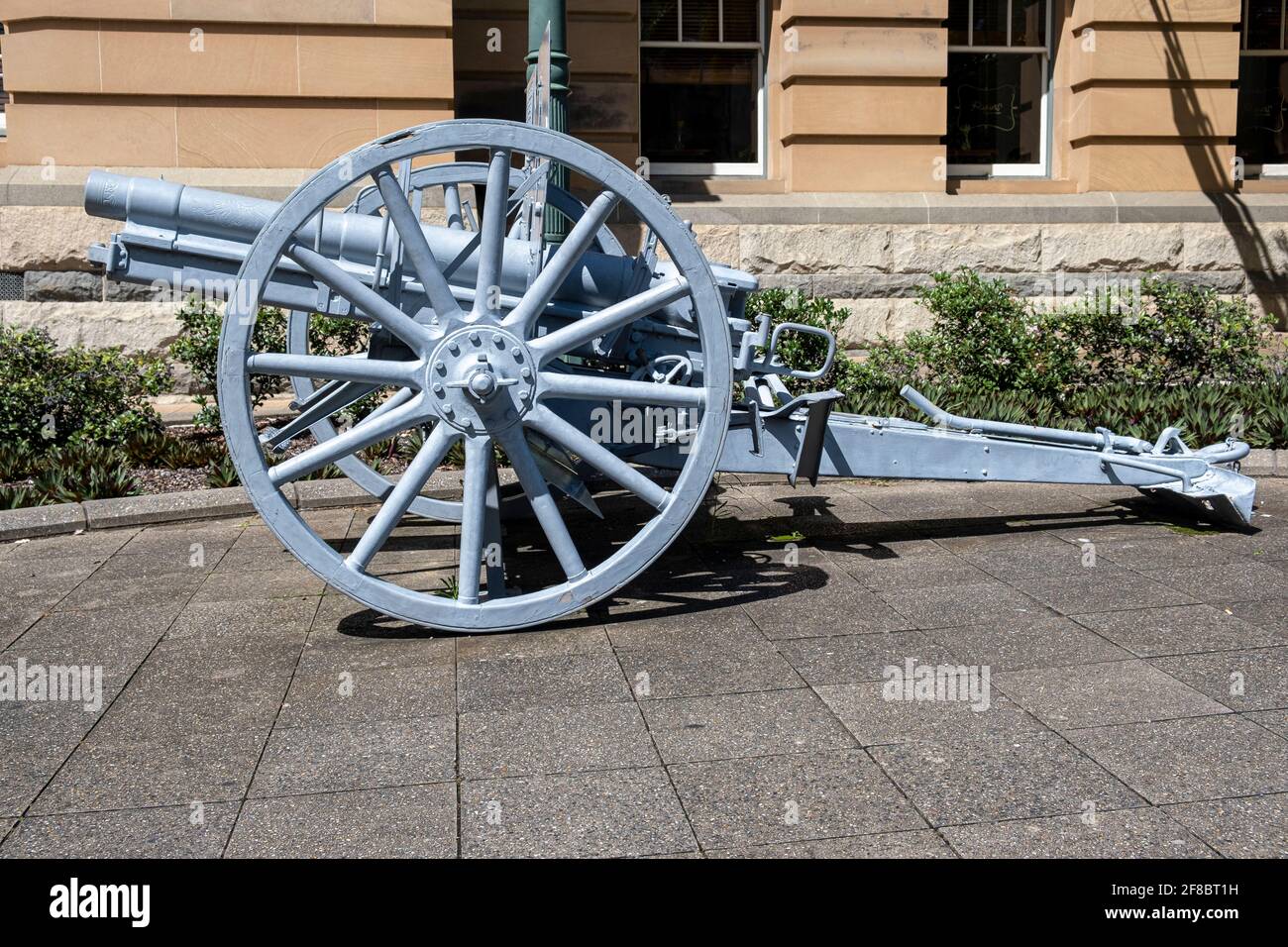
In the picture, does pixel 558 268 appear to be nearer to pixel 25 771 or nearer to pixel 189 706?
pixel 189 706

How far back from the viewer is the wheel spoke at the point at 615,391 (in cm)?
462

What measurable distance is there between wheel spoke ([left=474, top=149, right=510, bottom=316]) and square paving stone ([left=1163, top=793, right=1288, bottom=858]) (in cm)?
267

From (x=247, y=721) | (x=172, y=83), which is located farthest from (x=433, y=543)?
(x=172, y=83)

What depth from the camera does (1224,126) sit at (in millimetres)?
11016

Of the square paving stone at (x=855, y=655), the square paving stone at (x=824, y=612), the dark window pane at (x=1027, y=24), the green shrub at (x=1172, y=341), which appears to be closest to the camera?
the square paving stone at (x=855, y=655)

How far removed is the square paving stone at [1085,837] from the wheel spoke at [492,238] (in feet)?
7.88

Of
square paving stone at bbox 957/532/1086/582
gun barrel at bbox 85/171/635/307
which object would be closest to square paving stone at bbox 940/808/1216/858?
square paving stone at bbox 957/532/1086/582

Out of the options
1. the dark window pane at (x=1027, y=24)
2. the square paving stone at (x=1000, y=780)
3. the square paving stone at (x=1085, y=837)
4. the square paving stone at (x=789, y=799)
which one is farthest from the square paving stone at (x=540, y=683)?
the dark window pane at (x=1027, y=24)

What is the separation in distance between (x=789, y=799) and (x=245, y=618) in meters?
2.51

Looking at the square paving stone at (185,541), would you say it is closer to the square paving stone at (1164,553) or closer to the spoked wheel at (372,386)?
the spoked wheel at (372,386)

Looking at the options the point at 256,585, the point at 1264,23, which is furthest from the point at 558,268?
the point at 1264,23

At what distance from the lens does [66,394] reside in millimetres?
7762

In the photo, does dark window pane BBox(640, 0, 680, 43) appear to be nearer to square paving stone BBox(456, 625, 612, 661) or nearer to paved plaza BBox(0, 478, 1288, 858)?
paved plaza BBox(0, 478, 1288, 858)

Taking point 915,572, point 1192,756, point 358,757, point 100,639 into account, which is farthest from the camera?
point 915,572
